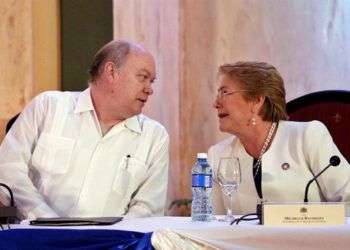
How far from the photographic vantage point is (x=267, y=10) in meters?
4.89

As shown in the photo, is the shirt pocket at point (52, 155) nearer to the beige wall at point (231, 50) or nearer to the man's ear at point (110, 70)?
the man's ear at point (110, 70)

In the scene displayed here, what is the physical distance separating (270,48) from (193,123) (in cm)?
66

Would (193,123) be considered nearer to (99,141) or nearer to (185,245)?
(99,141)

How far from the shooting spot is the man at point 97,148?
11.6 feet

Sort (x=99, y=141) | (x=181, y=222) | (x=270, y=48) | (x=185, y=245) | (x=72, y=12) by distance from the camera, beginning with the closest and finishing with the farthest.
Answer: (x=185, y=245), (x=181, y=222), (x=99, y=141), (x=72, y=12), (x=270, y=48)

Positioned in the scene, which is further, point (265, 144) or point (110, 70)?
point (110, 70)

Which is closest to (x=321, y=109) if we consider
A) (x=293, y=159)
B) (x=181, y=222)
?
(x=293, y=159)

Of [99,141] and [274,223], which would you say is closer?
[274,223]

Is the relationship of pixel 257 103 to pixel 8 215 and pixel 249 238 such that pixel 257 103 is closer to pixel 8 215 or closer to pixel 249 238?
pixel 8 215

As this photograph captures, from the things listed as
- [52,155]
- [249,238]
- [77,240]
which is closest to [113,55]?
[52,155]

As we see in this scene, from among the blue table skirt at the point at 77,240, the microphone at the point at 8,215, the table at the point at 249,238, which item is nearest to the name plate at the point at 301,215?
the table at the point at 249,238

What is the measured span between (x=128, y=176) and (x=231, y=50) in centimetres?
158

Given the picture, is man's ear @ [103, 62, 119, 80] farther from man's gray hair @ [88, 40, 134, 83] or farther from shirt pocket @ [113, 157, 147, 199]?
shirt pocket @ [113, 157, 147, 199]

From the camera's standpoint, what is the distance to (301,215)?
2.30 m
